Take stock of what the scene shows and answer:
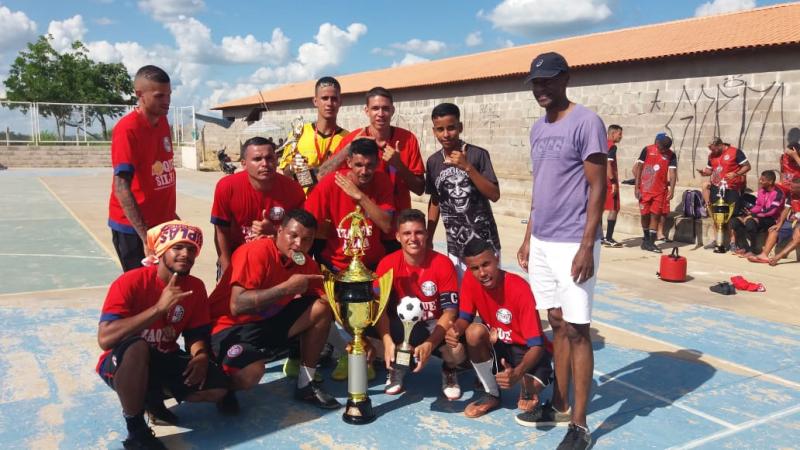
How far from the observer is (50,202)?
15297 millimetres

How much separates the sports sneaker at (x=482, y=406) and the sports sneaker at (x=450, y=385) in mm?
134

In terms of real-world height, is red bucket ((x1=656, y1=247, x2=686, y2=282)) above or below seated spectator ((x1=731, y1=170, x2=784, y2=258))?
below

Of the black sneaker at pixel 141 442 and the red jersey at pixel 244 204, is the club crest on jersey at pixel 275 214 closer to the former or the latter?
the red jersey at pixel 244 204

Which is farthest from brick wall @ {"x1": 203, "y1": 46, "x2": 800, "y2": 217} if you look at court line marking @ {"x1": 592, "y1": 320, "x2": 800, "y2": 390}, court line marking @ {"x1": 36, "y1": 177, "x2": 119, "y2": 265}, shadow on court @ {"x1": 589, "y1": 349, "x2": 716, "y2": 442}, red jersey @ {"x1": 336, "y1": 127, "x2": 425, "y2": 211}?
red jersey @ {"x1": 336, "y1": 127, "x2": 425, "y2": 211}

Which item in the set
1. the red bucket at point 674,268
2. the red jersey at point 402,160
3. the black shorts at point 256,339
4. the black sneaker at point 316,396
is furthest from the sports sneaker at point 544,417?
the red bucket at point 674,268

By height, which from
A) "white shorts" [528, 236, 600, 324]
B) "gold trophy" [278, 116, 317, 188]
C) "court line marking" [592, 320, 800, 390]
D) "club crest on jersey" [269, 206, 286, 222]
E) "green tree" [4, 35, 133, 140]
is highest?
"green tree" [4, 35, 133, 140]

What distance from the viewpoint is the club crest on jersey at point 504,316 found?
379cm

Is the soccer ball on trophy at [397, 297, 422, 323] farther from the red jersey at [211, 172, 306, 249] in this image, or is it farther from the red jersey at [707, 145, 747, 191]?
the red jersey at [707, 145, 747, 191]

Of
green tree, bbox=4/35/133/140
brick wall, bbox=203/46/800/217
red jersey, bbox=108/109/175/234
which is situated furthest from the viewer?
green tree, bbox=4/35/133/140

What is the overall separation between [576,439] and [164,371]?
7.14ft

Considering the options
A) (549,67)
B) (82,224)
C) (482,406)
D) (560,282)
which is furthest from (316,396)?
(82,224)

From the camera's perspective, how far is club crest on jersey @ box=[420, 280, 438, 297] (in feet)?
13.3

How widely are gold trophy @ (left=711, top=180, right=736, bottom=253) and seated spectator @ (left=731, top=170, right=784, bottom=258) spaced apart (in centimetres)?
17

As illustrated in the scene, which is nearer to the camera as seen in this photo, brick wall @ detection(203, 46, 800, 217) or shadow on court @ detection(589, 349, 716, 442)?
shadow on court @ detection(589, 349, 716, 442)
